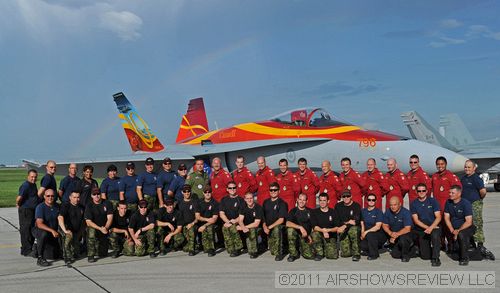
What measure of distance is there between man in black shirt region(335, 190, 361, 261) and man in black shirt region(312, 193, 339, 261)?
0.10 meters

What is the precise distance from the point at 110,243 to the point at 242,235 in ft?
6.89

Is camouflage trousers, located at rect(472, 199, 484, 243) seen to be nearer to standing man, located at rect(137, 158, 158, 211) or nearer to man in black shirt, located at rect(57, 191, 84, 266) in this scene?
standing man, located at rect(137, 158, 158, 211)

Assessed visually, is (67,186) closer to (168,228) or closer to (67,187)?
(67,187)

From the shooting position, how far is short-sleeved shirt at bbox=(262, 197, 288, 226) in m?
7.11

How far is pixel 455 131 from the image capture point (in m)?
34.7

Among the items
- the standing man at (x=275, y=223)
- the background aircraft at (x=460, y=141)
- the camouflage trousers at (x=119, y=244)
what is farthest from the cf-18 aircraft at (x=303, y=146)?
the background aircraft at (x=460, y=141)

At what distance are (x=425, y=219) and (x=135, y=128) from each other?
554 inches

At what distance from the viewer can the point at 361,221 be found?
23.0 feet

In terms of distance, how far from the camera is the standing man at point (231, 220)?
23.8ft

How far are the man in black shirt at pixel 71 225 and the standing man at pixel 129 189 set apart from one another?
3.17 ft

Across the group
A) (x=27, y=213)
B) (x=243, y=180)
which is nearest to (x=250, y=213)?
(x=243, y=180)

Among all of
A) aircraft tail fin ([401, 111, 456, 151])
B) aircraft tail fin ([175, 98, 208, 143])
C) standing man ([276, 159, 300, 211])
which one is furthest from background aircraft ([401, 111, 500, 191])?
standing man ([276, 159, 300, 211])

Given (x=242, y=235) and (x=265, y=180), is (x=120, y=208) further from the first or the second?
(x=265, y=180)

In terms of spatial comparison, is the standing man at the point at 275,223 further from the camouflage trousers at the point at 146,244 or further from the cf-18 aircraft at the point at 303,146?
the cf-18 aircraft at the point at 303,146
